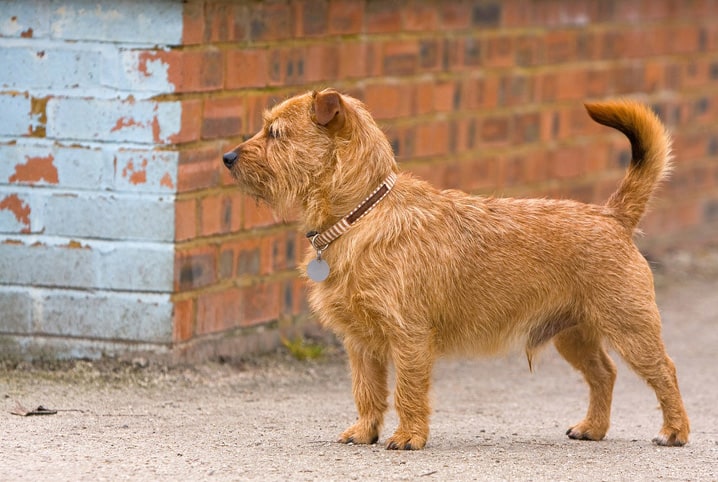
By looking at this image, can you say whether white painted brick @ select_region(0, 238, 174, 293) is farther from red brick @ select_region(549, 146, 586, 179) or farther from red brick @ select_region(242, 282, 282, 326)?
red brick @ select_region(549, 146, 586, 179)

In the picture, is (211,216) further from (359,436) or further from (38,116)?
(359,436)

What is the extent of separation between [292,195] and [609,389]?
1.67m

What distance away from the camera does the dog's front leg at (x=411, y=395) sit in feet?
16.8

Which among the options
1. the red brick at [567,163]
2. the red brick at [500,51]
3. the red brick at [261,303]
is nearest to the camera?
the red brick at [261,303]

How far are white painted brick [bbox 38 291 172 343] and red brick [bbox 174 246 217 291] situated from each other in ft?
0.41

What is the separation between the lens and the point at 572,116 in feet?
30.6

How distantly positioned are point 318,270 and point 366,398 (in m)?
0.58

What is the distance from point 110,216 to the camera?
20.8ft

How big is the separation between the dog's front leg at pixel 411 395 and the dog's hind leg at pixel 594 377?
2.69ft

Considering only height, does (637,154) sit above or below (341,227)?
above

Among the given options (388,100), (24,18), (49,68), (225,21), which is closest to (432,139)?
(388,100)

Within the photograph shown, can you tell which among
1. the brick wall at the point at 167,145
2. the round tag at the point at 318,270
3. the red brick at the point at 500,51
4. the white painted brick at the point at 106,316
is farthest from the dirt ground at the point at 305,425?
the red brick at the point at 500,51

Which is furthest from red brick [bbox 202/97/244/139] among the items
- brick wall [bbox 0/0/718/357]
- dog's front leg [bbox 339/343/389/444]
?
dog's front leg [bbox 339/343/389/444]

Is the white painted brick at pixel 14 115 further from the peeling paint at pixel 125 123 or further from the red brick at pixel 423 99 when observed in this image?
the red brick at pixel 423 99
